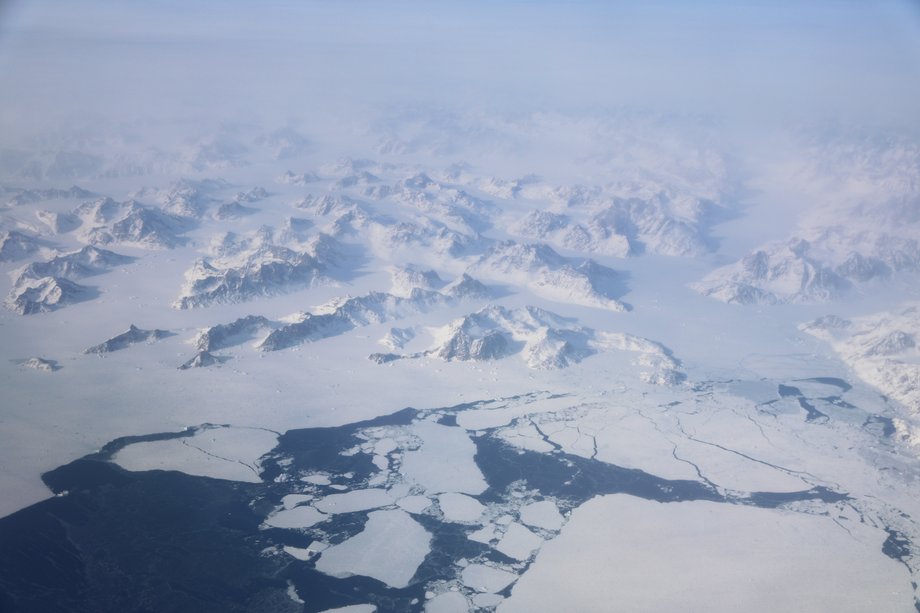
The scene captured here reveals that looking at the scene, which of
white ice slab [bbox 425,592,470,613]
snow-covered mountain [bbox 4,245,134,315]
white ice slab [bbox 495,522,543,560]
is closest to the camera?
white ice slab [bbox 425,592,470,613]

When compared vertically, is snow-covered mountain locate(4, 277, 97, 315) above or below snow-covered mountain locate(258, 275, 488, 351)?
above

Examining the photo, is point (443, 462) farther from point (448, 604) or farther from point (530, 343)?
point (530, 343)

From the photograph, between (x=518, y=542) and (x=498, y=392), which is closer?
(x=518, y=542)

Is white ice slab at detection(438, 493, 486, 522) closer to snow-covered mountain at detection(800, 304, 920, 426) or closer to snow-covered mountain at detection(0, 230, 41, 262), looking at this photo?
snow-covered mountain at detection(800, 304, 920, 426)

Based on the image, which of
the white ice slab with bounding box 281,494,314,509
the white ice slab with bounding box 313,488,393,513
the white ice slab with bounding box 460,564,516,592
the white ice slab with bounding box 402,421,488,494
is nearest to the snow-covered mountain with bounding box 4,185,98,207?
the white ice slab with bounding box 402,421,488,494

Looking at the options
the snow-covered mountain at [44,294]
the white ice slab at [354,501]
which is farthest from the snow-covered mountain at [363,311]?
the white ice slab at [354,501]

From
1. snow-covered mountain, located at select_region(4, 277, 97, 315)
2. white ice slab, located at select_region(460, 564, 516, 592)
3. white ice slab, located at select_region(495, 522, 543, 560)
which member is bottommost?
white ice slab, located at select_region(495, 522, 543, 560)

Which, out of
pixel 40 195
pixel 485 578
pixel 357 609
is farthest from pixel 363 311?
pixel 40 195
